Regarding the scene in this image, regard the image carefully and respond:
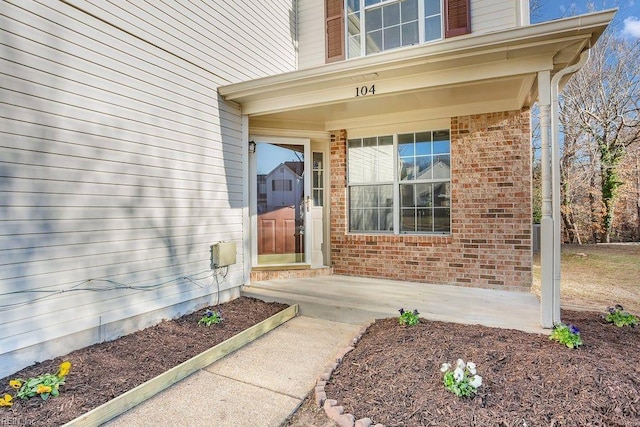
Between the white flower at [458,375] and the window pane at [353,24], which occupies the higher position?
the window pane at [353,24]

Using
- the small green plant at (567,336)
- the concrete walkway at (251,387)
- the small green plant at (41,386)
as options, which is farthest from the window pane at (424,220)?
the small green plant at (41,386)

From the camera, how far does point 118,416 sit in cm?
220

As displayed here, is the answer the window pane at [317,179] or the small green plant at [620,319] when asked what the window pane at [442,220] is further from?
the small green plant at [620,319]

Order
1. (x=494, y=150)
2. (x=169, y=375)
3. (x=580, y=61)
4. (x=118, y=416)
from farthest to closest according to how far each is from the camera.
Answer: (x=494, y=150), (x=580, y=61), (x=169, y=375), (x=118, y=416)

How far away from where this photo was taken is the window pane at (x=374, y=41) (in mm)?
5688

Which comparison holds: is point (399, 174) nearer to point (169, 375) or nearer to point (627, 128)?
point (169, 375)

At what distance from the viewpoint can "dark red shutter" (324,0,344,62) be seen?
19.3 ft

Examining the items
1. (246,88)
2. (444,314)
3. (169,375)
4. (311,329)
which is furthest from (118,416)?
(246,88)

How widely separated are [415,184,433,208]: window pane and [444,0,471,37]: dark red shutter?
2.26 m

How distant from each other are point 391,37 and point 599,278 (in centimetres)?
560

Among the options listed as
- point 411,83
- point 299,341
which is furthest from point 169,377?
point 411,83

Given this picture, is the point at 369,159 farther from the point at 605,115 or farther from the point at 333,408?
the point at 605,115

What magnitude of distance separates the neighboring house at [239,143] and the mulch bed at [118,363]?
0.54 feet

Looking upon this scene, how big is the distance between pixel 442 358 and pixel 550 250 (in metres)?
1.54
